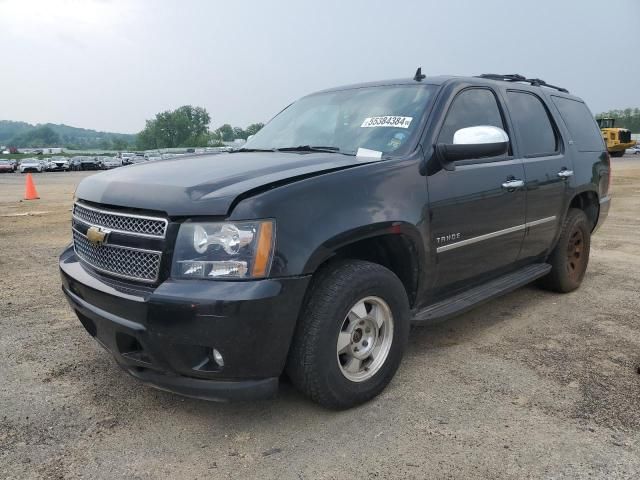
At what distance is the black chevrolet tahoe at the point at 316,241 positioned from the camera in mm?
2369

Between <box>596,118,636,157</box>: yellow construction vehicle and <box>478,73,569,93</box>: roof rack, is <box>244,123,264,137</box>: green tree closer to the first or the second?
<box>478,73,569,93</box>: roof rack

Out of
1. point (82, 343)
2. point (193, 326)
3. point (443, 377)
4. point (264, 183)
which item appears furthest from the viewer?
point (82, 343)

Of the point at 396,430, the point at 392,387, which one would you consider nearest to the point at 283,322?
the point at 396,430

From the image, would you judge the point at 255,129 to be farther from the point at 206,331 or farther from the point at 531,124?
the point at 206,331

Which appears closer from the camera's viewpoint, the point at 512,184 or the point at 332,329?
the point at 332,329

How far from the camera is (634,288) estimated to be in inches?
202

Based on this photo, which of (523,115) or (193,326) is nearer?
(193,326)

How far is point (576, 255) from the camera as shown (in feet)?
16.4

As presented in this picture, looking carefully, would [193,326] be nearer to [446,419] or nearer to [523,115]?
[446,419]

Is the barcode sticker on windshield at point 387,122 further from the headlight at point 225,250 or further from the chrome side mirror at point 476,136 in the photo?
the headlight at point 225,250

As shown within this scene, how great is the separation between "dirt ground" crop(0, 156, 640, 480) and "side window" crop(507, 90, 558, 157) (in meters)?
1.39

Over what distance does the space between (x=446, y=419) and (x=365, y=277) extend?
2.80 ft

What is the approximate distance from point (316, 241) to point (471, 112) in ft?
6.02

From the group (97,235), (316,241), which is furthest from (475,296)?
(97,235)
